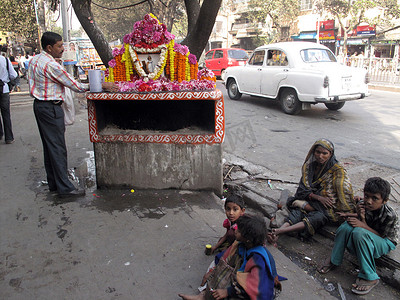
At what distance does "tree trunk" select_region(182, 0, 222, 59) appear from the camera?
4.70m

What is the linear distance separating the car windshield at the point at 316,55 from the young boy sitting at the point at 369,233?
697 cm

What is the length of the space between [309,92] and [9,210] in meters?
7.09

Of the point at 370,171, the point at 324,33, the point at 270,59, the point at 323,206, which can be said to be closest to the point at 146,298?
the point at 323,206

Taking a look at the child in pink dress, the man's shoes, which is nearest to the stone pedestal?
the man's shoes

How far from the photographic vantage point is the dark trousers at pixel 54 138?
3502 millimetres

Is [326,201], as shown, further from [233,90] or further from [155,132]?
[233,90]

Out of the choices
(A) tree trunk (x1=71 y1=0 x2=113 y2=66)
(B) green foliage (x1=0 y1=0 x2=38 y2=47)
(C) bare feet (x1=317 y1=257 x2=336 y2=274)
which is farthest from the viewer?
(B) green foliage (x1=0 y1=0 x2=38 y2=47)

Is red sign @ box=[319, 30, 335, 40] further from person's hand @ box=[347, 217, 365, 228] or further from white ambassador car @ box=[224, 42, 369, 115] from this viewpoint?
person's hand @ box=[347, 217, 365, 228]

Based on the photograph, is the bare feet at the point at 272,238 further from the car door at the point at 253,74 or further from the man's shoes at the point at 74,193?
the car door at the point at 253,74

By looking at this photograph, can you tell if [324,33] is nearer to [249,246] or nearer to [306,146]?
[306,146]

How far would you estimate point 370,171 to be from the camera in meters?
4.63

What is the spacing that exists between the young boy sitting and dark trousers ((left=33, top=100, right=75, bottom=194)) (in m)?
2.94

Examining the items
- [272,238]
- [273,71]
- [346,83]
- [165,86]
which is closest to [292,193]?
[272,238]

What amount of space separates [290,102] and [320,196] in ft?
20.3
